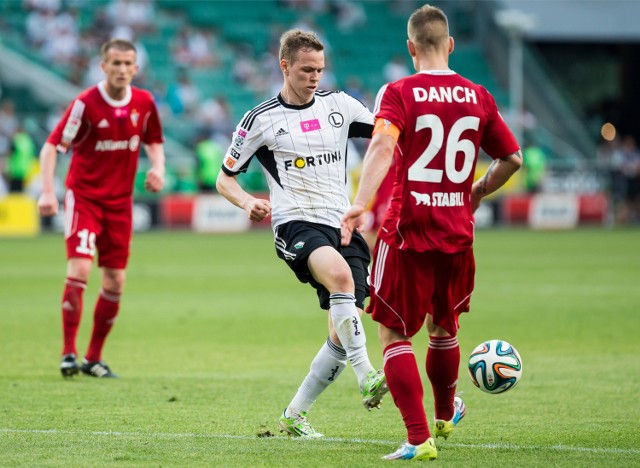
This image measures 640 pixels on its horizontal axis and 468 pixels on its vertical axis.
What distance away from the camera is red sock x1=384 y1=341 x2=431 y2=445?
5.88 m

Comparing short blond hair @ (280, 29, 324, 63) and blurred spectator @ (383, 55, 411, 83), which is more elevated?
blurred spectator @ (383, 55, 411, 83)

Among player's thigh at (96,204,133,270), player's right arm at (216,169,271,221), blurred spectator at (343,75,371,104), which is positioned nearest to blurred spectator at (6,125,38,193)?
blurred spectator at (343,75,371,104)

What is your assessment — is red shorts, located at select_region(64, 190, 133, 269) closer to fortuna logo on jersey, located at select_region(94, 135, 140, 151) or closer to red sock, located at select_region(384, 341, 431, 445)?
fortuna logo on jersey, located at select_region(94, 135, 140, 151)

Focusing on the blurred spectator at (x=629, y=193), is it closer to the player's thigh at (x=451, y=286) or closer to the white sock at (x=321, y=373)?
the white sock at (x=321, y=373)

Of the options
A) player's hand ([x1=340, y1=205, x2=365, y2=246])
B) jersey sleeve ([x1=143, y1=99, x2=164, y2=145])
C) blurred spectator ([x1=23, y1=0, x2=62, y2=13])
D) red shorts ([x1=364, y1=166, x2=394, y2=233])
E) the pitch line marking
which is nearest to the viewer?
player's hand ([x1=340, y1=205, x2=365, y2=246])

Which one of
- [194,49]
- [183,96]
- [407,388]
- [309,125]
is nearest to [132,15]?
[194,49]

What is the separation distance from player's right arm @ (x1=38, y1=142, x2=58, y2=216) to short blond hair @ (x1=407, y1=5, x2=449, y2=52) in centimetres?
405

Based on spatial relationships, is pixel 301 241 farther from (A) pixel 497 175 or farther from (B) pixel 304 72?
(A) pixel 497 175

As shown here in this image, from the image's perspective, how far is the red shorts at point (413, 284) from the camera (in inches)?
237

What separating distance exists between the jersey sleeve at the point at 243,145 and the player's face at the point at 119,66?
8.81 feet

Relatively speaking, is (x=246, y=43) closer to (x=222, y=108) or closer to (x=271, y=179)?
(x=222, y=108)

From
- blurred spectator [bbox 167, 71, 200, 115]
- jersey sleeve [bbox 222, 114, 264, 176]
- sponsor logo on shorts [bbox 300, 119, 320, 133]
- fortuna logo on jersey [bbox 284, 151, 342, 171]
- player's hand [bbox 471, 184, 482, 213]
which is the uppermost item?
blurred spectator [bbox 167, 71, 200, 115]

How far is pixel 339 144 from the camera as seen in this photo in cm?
698

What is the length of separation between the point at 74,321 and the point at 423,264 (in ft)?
13.9
